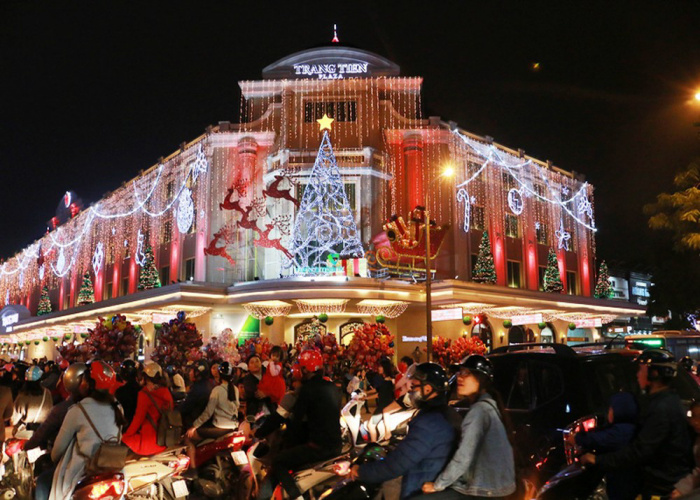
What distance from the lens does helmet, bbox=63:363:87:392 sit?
582 centimetres

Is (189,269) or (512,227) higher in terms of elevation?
(512,227)

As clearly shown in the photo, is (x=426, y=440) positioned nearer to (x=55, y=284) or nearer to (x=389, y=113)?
(x=389, y=113)

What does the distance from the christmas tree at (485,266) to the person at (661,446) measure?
26.8 meters

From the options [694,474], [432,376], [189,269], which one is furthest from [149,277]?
[694,474]

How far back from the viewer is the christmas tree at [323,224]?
99.0ft

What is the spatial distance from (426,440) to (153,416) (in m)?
4.42

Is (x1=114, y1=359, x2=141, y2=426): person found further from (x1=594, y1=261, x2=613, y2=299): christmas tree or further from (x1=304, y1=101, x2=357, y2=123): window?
(x1=594, y1=261, x2=613, y2=299): christmas tree

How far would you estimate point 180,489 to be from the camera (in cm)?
736

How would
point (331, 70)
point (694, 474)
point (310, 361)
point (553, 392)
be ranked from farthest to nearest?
point (331, 70)
point (553, 392)
point (310, 361)
point (694, 474)

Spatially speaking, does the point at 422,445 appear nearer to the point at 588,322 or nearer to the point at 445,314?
the point at 445,314

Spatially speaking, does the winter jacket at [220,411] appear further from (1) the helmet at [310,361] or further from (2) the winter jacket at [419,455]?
(2) the winter jacket at [419,455]

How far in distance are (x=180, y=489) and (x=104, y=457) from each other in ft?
6.79

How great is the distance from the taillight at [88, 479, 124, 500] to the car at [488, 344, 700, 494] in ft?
13.9

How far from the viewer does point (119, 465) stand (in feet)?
18.4
